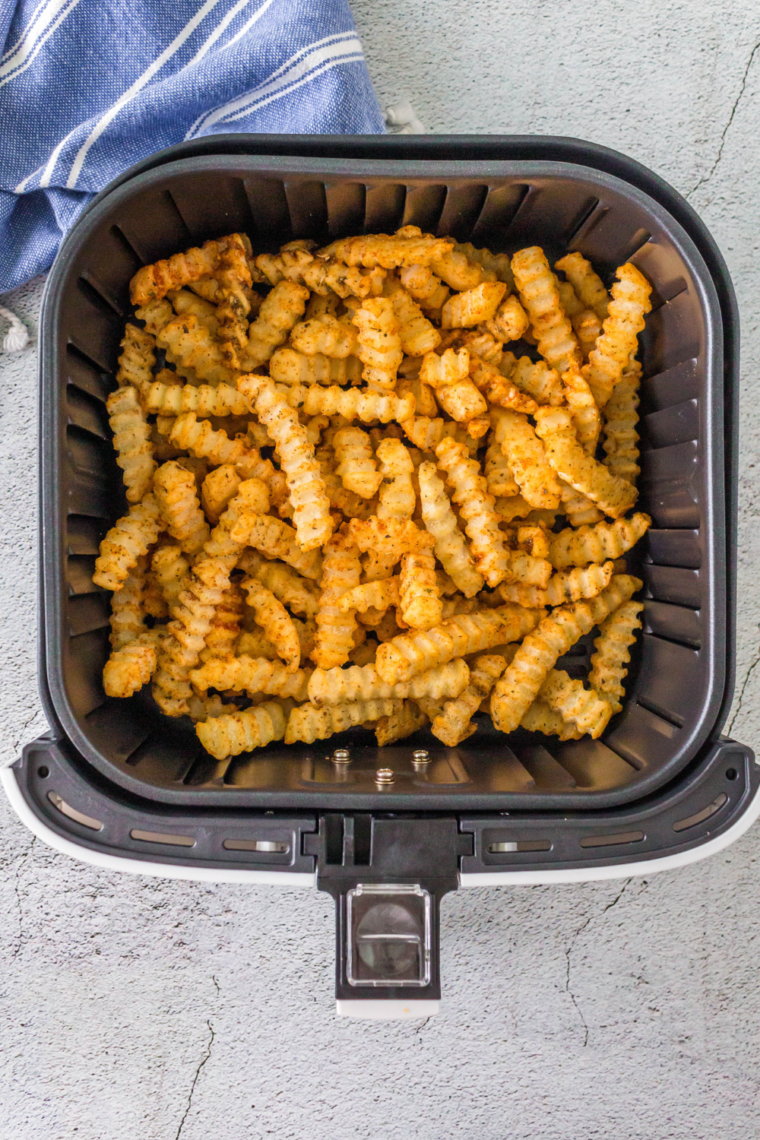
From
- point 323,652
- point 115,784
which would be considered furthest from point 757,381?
point 115,784

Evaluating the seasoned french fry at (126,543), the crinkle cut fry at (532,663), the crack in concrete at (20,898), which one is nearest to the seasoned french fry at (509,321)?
the crinkle cut fry at (532,663)

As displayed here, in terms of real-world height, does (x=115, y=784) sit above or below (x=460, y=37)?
below

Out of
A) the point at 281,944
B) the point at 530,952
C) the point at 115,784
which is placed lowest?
the point at 530,952

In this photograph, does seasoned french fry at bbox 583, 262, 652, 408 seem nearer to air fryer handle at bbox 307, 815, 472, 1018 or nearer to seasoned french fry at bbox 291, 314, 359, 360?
seasoned french fry at bbox 291, 314, 359, 360

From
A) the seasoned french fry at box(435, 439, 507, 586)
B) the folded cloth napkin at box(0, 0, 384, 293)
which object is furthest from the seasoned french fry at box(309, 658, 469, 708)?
the folded cloth napkin at box(0, 0, 384, 293)

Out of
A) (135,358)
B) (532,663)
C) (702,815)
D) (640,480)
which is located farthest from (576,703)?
(135,358)

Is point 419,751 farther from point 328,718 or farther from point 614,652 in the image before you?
point 614,652

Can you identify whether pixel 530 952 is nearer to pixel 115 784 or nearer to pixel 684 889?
pixel 684 889
